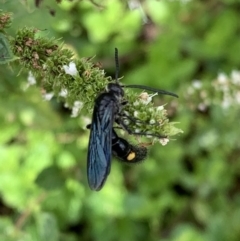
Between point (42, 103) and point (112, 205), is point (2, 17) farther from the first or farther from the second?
point (112, 205)

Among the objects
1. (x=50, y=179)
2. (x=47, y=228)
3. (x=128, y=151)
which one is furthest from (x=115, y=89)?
(x=47, y=228)

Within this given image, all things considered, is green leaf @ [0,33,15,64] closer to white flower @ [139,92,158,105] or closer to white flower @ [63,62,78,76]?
white flower @ [63,62,78,76]

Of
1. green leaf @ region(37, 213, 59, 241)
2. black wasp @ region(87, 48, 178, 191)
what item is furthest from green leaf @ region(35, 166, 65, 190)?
black wasp @ region(87, 48, 178, 191)

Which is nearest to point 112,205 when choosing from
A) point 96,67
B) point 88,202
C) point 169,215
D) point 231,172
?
point 88,202

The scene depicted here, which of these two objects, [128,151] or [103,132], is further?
[128,151]

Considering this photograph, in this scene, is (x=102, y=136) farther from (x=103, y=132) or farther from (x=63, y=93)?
(x=63, y=93)
